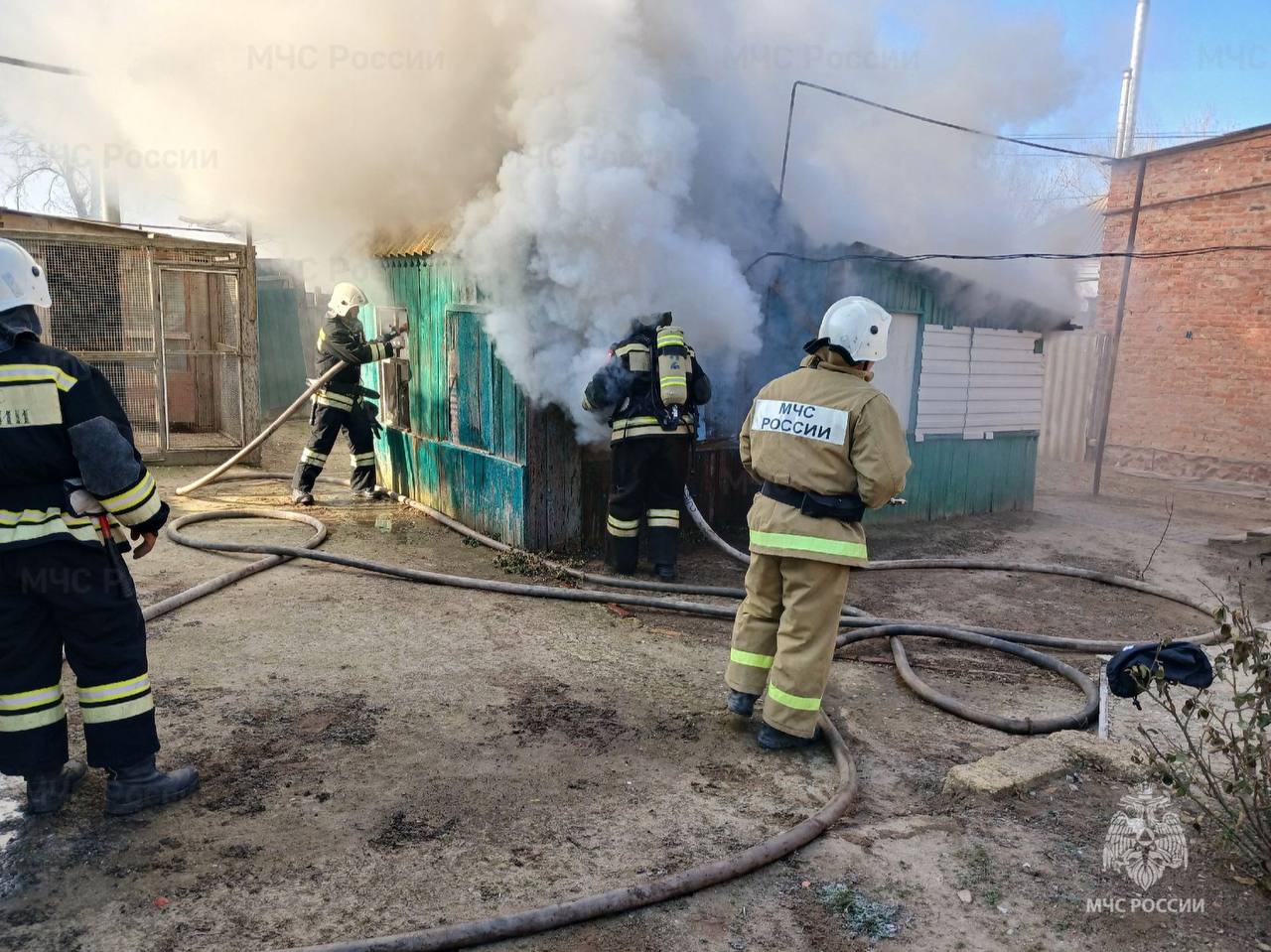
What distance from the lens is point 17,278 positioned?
322 cm

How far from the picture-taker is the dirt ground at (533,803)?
2797mm

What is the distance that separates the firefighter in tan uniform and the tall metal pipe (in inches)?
742

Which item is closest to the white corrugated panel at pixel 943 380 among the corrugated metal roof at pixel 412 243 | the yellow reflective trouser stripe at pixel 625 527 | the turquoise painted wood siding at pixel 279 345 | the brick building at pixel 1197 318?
the yellow reflective trouser stripe at pixel 625 527

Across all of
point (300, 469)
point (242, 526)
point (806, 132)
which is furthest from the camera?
point (806, 132)

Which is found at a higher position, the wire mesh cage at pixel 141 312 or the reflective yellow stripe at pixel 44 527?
the wire mesh cage at pixel 141 312

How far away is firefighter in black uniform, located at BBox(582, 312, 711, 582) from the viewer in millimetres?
6605

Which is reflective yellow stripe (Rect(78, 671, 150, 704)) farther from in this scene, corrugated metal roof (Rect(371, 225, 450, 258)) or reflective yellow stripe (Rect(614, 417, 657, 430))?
corrugated metal roof (Rect(371, 225, 450, 258))

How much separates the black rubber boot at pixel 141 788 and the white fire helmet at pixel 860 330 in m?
3.30

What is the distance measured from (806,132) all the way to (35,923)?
965cm

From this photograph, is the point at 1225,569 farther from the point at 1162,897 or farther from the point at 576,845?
the point at 576,845

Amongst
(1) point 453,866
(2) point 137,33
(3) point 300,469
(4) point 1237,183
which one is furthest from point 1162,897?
(4) point 1237,183

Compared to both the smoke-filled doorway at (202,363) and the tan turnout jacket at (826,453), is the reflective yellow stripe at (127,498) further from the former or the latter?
the smoke-filled doorway at (202,363)

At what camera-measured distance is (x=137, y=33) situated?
335 inches

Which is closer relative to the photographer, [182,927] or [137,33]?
[182,927]
